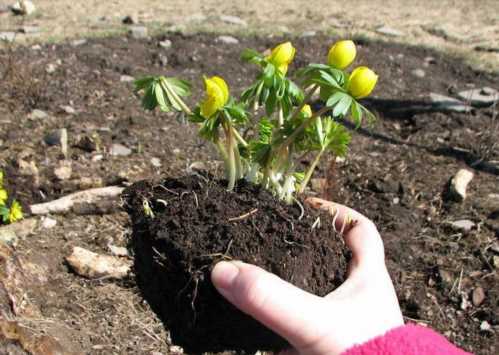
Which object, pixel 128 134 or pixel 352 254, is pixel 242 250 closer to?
pixel 352 254

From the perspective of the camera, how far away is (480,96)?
14.9ft

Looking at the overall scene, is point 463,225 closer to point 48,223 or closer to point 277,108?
point 277,108

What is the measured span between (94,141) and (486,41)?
404 cm

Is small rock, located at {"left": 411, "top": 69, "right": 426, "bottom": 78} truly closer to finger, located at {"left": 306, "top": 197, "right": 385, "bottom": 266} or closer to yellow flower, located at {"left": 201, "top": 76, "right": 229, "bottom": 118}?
finger, located at {"left": 306, "top": 197, "right": 385, "bottom": 266}

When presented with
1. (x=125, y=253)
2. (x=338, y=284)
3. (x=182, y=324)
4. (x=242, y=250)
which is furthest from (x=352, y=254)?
(x=125, y=253)

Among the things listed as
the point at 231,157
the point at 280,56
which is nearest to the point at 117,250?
the point at 231,157

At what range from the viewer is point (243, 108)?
64.7 inches

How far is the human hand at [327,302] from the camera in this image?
59.7 inches

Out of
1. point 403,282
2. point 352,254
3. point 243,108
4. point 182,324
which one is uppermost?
point 243,108

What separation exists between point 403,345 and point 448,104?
10.1 ft

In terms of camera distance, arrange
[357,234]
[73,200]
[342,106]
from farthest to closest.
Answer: [73,200]
[357,234]
[342,106]

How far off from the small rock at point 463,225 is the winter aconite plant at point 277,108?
1.56m

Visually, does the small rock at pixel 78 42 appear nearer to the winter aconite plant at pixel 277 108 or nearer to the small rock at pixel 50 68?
the small rock at pixel 50 68

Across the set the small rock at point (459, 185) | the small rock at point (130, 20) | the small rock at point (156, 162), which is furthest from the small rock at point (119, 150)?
the small rock at point (130, 20)
